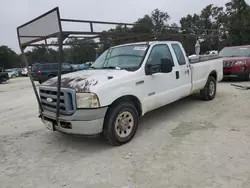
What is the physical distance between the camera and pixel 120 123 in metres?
3.94

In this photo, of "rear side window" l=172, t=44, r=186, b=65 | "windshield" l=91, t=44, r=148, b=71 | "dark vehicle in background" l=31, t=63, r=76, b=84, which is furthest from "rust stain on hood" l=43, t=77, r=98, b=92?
"dark vehicle in background" l=31, t=63, r=76, b=84

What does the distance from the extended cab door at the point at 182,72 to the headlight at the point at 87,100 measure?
2451 mm

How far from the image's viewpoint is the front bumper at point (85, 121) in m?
3.54

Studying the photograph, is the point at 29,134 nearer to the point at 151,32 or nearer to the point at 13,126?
the point at 13,126

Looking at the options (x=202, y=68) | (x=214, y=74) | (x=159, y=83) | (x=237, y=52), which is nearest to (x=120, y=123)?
(x=159, y=83)

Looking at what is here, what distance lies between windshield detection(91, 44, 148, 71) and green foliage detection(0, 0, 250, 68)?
29cm

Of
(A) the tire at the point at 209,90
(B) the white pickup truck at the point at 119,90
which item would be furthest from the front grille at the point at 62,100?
(A) the tire at the point at 209,90

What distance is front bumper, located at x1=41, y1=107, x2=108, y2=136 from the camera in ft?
11.6

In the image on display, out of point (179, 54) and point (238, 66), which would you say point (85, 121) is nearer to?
point (179, 54)

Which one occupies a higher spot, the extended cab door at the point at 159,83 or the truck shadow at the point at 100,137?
the extended cab door at the point at 159,83

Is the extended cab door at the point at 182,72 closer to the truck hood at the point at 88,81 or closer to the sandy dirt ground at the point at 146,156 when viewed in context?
the sandy dirt ground at the point at 146,156

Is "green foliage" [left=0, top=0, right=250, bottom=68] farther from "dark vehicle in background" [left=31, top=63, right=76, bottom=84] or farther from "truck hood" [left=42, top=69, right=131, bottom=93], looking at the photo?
"dark vehicle in background" [left=31, top=63, right=76, bottom=84]

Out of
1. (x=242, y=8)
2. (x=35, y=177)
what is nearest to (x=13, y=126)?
(x=35, y=177)

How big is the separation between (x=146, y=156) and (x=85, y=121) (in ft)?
3.65
